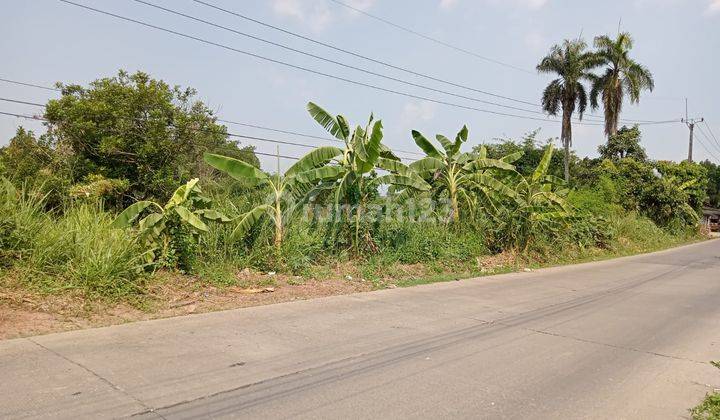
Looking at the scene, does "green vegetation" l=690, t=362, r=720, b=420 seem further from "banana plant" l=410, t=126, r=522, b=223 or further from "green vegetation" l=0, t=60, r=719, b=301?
"banana plant" l=410, t=126, r=522, b=223

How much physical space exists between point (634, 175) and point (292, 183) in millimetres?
31054

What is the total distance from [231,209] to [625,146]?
136ft

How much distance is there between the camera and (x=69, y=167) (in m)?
14.4

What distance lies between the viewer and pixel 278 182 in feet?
37.7

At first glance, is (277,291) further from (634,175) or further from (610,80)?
(610,80)

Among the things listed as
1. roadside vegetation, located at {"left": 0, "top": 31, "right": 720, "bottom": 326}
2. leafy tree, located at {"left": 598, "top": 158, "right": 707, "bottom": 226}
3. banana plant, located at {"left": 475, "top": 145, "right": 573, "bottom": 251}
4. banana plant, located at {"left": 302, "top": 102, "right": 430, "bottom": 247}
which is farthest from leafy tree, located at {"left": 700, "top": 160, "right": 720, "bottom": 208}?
banana plant, located at {"left": 302, "top": 102, "right": 430, "bottom": 247}

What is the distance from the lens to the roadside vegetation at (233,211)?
791 cm

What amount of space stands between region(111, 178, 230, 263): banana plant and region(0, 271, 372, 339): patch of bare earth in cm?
61

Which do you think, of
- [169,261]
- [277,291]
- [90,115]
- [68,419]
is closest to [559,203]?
[277,291]

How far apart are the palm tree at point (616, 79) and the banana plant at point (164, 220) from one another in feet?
118

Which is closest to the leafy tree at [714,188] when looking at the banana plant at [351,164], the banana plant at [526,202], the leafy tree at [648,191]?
the leafy tree at [648,191]

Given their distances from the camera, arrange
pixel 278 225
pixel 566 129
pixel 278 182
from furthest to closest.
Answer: pixel 566 129 < pixel 278 182 < pixel 278 225

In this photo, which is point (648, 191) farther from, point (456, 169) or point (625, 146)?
point (456, 169)

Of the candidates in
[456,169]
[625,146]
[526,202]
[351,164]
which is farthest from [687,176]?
[351,164]
